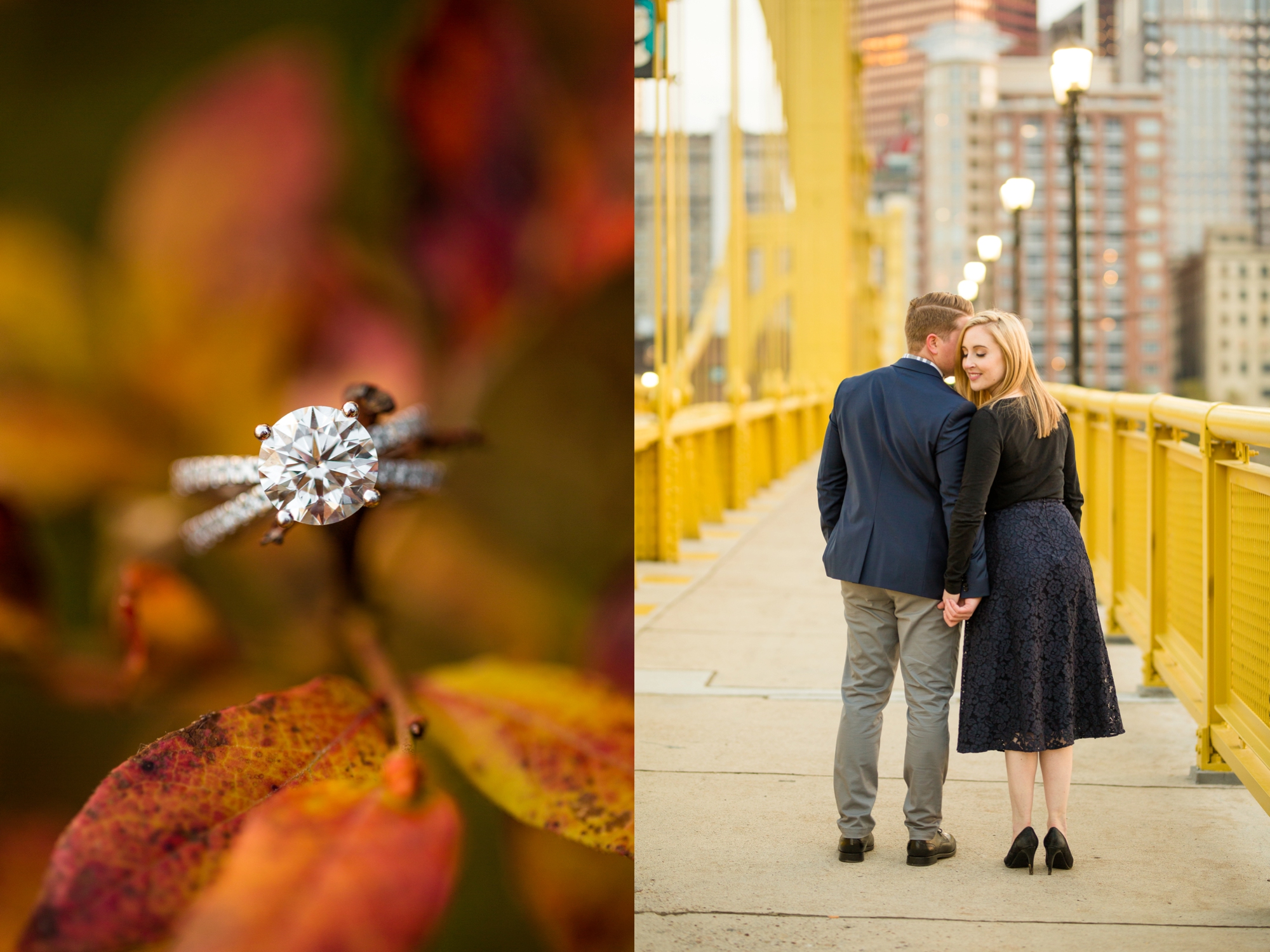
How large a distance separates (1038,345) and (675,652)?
14781 centimetres

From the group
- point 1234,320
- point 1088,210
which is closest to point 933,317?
point 1234,320

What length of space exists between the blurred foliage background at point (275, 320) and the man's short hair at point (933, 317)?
1752 mm

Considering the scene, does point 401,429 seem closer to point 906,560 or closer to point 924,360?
point 906,560

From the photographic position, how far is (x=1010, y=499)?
3410mm

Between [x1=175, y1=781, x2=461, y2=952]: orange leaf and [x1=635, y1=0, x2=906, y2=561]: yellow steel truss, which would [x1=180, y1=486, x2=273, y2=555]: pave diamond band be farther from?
[x1=635, y1=0, x2=906, y2=561]: yellow steel truss

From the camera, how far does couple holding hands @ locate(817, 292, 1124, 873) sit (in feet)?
11.0

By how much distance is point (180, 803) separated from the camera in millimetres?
1891

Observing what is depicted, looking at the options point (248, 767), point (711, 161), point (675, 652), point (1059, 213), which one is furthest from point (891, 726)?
point (1059, 213)

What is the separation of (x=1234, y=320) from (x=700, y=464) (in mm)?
133075

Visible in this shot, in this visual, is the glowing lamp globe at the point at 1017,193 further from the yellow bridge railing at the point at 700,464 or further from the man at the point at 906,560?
the man at the point at 906,560

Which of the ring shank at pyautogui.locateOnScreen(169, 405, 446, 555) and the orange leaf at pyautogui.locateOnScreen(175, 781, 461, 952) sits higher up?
the ring shank at pyautogui.locateOnScreen(169, 405, 446, 555)

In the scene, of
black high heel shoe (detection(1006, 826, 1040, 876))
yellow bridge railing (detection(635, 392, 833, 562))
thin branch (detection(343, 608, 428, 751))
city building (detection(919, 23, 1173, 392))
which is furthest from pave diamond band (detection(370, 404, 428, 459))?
city building (detection(919, 23, 1173, 392))

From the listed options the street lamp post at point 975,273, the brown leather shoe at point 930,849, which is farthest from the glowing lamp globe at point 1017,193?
the brown leather shoe at point 930,849

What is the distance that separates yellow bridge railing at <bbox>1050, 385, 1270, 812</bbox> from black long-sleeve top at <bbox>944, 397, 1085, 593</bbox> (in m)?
0.57
